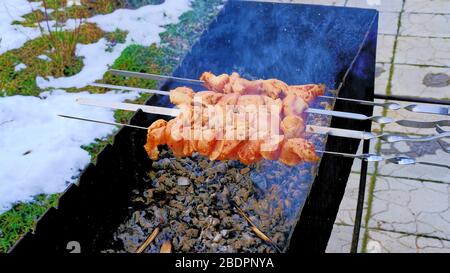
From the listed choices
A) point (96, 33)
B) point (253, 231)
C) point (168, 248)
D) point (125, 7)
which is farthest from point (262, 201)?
point (125, 7)

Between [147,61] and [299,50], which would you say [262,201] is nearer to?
[299,50]

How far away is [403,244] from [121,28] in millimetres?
4503

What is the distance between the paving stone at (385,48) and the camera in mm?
5881

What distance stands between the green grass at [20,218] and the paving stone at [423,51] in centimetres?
416

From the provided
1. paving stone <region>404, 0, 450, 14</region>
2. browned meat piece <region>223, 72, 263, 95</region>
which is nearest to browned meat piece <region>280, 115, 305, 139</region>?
browned meat piece <region>223, 72, 263, 95</region>

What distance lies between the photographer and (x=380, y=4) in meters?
6.96

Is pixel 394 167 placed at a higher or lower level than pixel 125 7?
lower

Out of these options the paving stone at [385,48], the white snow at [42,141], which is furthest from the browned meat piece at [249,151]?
the paving stone at [385,48]

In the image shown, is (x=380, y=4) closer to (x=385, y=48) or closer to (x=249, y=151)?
(x=385, y=48)

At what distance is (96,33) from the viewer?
6.52m

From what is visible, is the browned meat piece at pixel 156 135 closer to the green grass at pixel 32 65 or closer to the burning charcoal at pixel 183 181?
the burning charcoal at pixel 183 181

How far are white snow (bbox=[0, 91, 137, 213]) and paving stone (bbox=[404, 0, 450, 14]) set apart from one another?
160 inches
